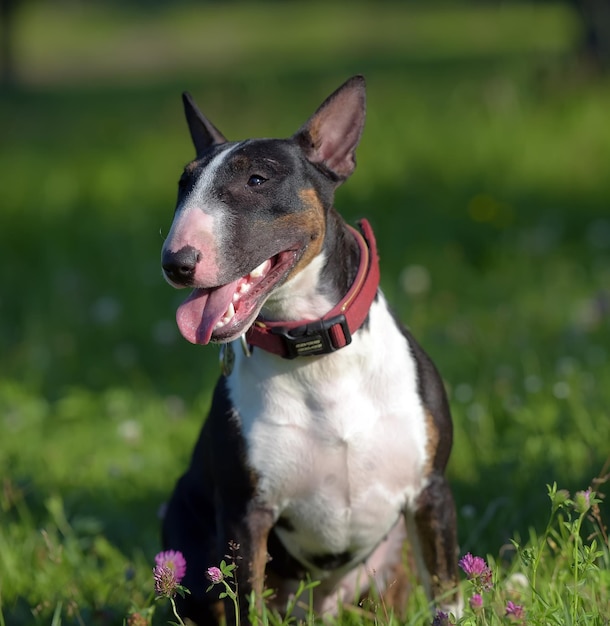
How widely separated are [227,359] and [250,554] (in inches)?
21.6

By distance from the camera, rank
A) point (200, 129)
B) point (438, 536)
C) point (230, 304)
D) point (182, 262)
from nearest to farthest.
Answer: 1. point (182, 262)
2. point (230, 304)
3. point (438, 536)
4. point (200, 129)

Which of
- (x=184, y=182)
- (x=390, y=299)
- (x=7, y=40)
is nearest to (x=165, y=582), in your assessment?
(x=184, y=182)

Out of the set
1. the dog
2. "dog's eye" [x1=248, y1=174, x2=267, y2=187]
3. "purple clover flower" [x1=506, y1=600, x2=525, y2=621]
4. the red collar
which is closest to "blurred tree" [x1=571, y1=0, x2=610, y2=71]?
the dog

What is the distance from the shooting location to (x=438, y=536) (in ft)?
10.2

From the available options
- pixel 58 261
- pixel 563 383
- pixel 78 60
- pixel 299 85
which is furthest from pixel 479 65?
pixel 78 60

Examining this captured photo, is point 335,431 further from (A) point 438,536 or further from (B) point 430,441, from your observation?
(A) point 438,536

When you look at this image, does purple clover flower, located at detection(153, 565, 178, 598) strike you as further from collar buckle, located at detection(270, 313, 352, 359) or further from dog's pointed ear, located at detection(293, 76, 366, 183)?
dog's pointed ear, located at detection(293, 76, 366, 183)

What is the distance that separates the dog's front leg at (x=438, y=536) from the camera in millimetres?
3088

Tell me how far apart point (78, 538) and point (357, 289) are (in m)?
1.69

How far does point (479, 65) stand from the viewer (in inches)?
564

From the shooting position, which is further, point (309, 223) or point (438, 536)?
point (438, 536)

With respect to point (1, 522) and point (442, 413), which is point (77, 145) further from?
point (442, 413)

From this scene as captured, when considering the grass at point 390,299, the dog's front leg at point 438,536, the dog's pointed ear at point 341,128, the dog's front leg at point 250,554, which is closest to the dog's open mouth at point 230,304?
the dog's pointed ear at point 341,128

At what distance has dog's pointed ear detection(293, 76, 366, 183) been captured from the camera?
3127 mm
